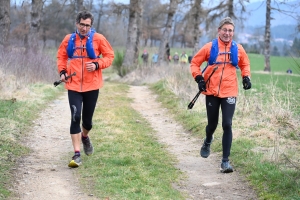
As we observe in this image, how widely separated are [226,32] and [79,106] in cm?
219

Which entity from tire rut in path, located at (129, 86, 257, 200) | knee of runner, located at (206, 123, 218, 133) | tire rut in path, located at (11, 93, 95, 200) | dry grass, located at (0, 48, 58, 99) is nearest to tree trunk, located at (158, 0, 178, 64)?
dry grass, located at (0, 48, 58, 99)

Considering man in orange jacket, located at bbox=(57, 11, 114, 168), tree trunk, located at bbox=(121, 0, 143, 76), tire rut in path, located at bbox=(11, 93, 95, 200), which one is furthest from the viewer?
tree trunk, located at bbox=(121, 0, 143, 76)

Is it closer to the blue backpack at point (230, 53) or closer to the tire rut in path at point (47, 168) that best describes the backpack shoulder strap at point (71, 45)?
the tire rut in path at point (47, 168)

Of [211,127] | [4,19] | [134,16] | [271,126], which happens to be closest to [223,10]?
[134,16]

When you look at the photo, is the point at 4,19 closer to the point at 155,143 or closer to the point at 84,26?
the point at 155,143

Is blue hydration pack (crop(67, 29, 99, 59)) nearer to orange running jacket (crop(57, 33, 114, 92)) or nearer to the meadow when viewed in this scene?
orange running jacket (crop(57, 33, 114, 92))

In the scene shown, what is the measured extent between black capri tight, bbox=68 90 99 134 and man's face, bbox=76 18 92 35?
0.82 meters

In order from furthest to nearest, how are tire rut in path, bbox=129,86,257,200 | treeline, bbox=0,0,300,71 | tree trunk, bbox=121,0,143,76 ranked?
tree trunk, bbox=121,0,143,76, treeline, bbox=0,0,300,71, tire rut in path, bbox=129,86,257,200

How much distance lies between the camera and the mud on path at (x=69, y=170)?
210 inches

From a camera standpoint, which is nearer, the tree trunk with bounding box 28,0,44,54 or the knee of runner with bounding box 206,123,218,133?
the knee of runner with bounding box 206,123,218,133

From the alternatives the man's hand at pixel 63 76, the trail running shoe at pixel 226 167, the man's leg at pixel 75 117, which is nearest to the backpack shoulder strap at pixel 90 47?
the man's hand at pixel 63 76

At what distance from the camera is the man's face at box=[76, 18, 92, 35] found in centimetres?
621

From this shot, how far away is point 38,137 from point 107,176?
2964mm

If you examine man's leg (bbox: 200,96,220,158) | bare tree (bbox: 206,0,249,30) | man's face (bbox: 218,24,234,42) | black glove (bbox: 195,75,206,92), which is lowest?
man's leg (bbox: 200,96,220,158)
